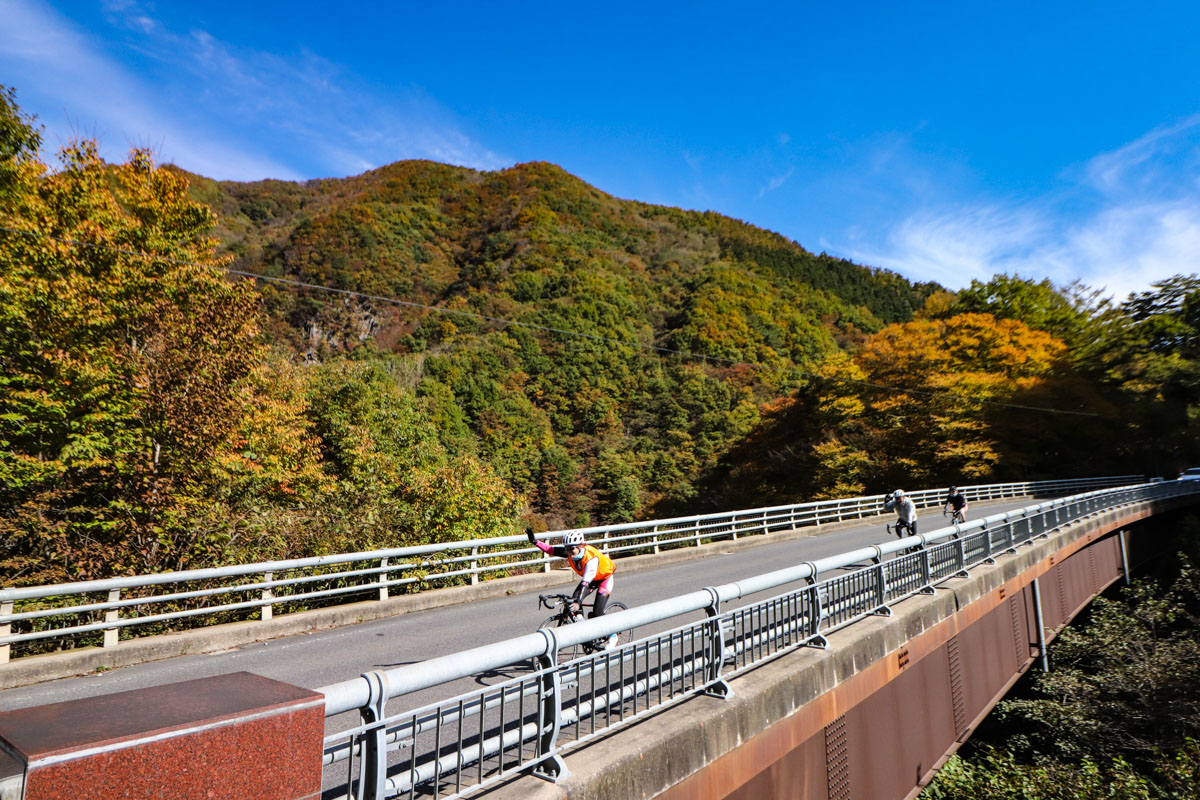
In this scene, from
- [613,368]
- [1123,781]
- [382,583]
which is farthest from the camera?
[613,368]

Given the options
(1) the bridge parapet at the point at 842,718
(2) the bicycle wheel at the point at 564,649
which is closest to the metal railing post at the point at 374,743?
(1) the bridge parapet at the point at 842,718

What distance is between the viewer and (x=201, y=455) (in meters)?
12.9

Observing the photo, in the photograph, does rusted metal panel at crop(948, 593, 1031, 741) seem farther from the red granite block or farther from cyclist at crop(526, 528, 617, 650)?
the red granite block

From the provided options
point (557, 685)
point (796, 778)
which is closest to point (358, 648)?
point (796, 778)

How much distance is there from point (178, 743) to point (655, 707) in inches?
120

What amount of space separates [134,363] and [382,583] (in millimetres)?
6765

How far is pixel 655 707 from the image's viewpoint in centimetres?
453

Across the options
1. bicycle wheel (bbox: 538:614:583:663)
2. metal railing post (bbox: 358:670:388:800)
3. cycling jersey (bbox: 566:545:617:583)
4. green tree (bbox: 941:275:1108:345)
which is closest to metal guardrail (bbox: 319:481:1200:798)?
metal railing post (bbox: 358:670:388:800)

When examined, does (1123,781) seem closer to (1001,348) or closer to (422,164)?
(1001,348)

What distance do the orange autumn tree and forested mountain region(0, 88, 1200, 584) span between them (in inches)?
7.6

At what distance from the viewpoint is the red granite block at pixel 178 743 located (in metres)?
2.03

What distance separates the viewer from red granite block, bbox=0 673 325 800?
6.64 feet

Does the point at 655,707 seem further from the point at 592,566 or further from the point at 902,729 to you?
the point at 902,729

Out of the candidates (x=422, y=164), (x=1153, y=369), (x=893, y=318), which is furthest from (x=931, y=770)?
(x=422, y=164)
